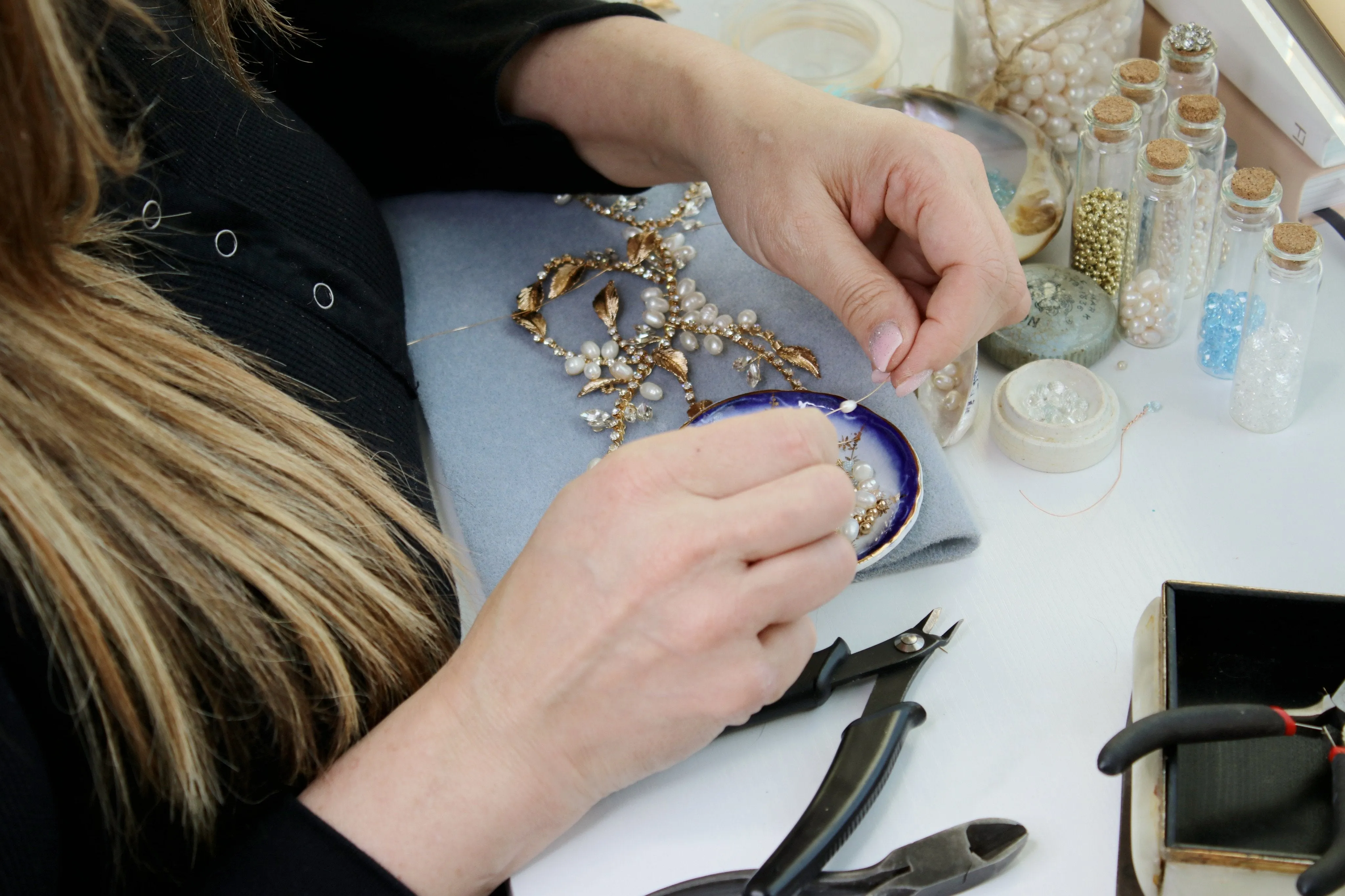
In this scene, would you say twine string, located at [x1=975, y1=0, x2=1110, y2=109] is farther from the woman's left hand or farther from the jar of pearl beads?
the woman's left hand

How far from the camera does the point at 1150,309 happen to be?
2.35ft

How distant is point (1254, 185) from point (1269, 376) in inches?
4.8

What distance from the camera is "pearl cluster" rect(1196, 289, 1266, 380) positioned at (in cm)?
69

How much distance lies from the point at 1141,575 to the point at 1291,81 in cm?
39

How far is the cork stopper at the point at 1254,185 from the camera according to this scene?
0.65 metres

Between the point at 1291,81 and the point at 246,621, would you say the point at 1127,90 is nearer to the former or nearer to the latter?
the point at 1291,81

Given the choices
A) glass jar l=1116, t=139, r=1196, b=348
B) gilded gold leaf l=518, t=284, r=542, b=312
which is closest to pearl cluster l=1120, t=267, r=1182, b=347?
glass jar l=1116, t=139, r=1196, b=348

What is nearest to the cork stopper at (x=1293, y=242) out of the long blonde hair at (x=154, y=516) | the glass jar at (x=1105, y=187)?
the glass jar at (x=1105, y=187)

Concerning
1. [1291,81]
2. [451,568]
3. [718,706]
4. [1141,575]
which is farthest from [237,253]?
[1291,81]

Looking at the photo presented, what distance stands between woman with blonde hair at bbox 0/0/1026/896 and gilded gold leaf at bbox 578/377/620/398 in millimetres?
146

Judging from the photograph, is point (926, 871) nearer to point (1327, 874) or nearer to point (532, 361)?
point (1327, 874)

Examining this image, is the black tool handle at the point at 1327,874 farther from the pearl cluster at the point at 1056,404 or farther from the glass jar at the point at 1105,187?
the glass jar at the point at 1105,187

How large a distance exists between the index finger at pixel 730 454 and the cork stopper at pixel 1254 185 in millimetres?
360

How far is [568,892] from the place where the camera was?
0.53 m
